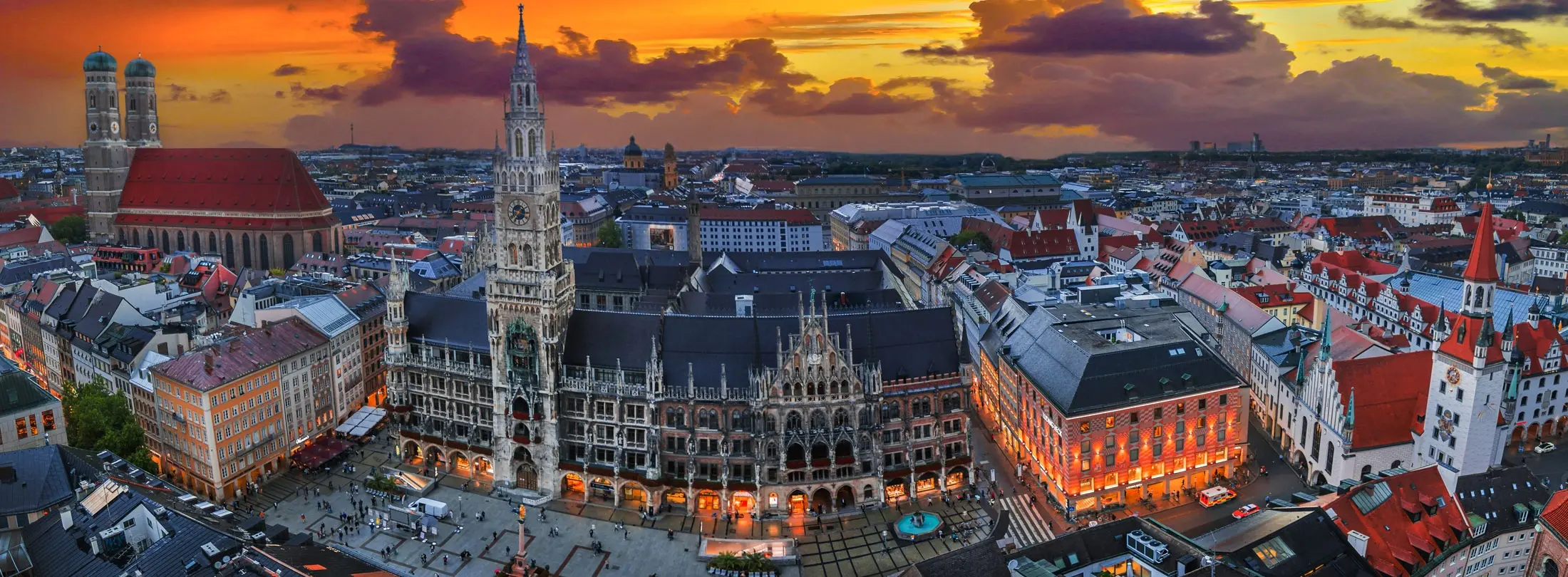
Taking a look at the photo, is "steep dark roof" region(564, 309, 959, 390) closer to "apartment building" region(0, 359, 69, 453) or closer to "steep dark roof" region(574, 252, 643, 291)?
"apartment building" region(0, 359, 69, 453)

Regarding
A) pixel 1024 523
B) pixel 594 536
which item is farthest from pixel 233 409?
pixel 1024 523

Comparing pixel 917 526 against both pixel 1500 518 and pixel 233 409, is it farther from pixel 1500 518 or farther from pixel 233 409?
pixel 233 409

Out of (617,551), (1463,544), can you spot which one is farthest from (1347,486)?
(617,551)

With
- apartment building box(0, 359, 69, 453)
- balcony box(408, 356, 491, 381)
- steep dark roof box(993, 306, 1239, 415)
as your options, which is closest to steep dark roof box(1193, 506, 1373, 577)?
steep dark roof box(993, 306, 1239, 415)

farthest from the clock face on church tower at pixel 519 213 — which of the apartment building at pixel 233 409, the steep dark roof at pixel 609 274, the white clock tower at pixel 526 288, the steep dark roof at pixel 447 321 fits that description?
the steep dark roof at pixel 609 274

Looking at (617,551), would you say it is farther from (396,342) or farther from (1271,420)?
(1271,420)

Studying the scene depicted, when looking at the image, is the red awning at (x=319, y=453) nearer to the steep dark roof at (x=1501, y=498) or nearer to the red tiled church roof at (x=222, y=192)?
the steep dark roof at (x=1501, y=498)
